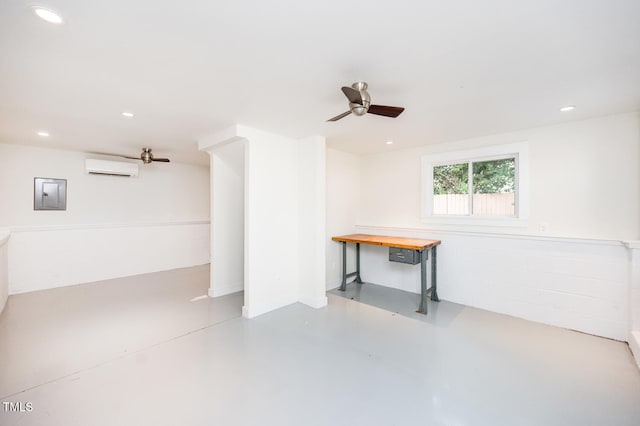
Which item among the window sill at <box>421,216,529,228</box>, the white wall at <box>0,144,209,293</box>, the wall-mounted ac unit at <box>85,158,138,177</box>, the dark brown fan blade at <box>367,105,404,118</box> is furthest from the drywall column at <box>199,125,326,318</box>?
the white wall at <box>0,144,209,293</box>

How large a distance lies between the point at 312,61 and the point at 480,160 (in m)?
3.06

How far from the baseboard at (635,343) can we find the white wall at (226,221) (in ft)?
15.0

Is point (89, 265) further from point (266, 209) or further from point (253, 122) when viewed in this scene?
point (253, 122)

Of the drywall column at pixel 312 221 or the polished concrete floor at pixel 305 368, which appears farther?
the drywall column at pixel 312 221

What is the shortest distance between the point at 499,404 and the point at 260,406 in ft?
5.35

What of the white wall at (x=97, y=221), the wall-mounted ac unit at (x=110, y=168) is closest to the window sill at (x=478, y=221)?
the white wall at (x=97, y=221)

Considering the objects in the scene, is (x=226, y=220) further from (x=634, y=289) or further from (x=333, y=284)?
(x=634, y=289)

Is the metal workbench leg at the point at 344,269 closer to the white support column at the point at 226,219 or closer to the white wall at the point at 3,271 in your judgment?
the white support column at the point at 226,219

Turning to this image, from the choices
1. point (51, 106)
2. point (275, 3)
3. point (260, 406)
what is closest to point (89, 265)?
point (51, 106)

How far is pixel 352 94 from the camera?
1.91 m

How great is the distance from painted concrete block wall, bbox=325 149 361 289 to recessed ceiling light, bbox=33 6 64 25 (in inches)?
132

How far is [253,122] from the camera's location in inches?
122

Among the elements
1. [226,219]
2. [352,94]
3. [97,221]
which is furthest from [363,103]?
[97,221]

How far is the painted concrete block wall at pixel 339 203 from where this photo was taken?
4.41 metres
